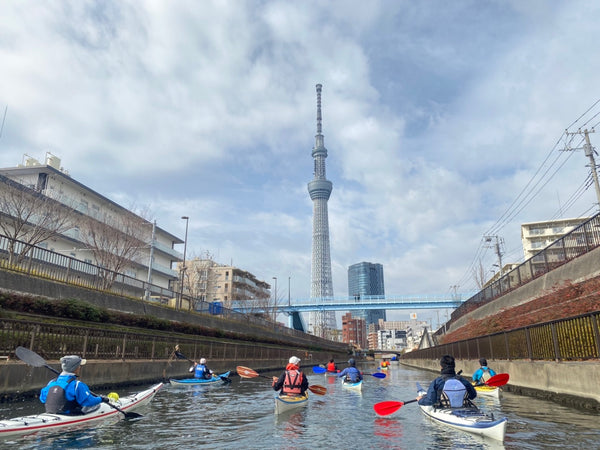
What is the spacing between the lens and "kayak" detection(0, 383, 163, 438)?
26.0ft

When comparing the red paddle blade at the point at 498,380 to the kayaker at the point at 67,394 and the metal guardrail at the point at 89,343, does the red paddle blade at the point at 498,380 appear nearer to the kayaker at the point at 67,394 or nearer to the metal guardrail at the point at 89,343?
the kayaker at the point at 67,394

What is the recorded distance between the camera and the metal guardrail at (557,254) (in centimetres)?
1981

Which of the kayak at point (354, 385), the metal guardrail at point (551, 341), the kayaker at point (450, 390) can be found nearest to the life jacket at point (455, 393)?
the kayaker at point (450, 390)

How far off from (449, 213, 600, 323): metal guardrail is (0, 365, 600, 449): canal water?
1027 centimetres

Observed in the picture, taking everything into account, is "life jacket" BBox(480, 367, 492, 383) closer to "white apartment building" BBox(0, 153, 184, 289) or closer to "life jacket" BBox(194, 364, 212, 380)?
"life jacket" BBox(194, 364, 212, 380)

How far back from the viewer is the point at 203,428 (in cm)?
988

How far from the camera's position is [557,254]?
23328 mm

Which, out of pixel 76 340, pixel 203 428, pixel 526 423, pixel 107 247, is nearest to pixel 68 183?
pixel 107 247

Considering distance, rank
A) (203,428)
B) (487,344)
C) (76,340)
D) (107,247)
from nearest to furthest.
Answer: (203,428)
(76,340)
(487,344)
(107,247)

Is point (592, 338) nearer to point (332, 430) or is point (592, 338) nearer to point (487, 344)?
point (332, 430)

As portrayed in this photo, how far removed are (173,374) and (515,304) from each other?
75.3ft

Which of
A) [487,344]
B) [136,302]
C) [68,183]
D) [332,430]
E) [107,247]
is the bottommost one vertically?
[332,430]

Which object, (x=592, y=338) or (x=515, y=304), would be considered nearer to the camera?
(x=592, y=338)

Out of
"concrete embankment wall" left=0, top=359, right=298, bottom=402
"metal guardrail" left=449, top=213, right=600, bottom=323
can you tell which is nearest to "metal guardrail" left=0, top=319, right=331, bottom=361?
"concrete embankment wall" left=0, top=359, right=298, bottom=402
